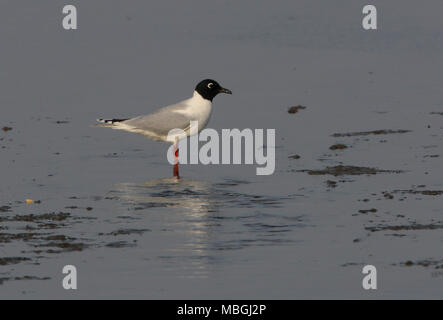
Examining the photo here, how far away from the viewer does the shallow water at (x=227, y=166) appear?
→ 42.2 feet

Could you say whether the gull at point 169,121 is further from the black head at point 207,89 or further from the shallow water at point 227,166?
the shallow water at point 227,166

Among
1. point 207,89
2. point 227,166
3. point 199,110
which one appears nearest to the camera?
point 227,166

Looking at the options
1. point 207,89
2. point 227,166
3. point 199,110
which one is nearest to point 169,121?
point 199,110

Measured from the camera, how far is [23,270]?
12.7 metres

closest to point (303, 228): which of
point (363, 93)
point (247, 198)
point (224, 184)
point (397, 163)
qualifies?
point (247, 198)

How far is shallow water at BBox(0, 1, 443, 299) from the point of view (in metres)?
12.9

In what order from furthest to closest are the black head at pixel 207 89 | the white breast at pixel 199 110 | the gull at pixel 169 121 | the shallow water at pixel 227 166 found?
the black head at pixel 207 89 → the white breast at pixel 199 110 → the gull at pixel 169 121 → the shallow water at pixel 227 166

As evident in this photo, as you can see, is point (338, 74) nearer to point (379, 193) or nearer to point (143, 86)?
point (143, 86)

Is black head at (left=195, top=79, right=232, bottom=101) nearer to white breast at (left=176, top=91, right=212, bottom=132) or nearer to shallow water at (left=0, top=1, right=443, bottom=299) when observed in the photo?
white breast at (left=176, top=91, right=212, bottom=132)

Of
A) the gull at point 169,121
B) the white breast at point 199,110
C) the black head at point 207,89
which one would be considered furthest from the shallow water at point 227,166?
the black head at point 207,89

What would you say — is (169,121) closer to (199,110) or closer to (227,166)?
(199,110)

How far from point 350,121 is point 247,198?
20.3ft

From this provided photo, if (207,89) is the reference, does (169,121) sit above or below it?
below

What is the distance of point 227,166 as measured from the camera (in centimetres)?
1945
